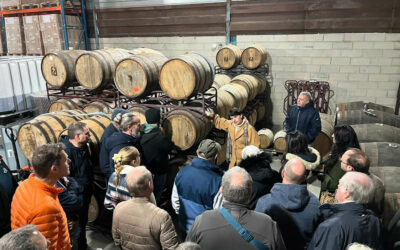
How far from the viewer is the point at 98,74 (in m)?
5.41

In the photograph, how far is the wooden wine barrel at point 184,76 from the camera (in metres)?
4.53

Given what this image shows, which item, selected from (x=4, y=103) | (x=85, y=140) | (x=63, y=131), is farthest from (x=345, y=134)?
(x=4, y=103)

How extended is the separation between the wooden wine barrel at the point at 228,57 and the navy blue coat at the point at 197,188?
20.7ft

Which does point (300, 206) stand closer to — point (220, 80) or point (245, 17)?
point (220, 80)

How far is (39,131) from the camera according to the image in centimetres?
406

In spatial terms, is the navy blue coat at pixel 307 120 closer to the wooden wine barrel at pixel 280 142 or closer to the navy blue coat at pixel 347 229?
the wooden wine barrel at pixel 280 142

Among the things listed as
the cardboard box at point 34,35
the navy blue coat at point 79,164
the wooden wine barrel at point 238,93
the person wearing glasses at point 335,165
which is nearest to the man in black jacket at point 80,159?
the navy blue coat at point 79,164

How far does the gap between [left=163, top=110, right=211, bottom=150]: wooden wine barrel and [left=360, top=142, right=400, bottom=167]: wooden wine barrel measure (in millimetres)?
2645

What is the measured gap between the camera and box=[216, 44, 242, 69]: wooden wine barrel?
8.70 metres

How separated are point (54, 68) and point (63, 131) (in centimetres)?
233

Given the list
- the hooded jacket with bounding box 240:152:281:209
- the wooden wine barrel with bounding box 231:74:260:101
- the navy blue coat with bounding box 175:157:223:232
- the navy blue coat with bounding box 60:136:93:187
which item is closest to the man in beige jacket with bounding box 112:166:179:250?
the navy blue coat with bounding box 175:157:223:232

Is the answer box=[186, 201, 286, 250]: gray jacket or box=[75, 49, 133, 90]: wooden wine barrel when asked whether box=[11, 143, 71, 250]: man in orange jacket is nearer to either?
box=[186, 201, 286, 250]: gray jacket

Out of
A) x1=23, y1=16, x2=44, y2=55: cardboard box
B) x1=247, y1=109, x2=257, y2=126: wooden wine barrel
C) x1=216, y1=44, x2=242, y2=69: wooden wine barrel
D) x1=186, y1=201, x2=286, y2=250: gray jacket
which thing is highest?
x1=23, y1=16, x2=44, y2=55: cardboard box

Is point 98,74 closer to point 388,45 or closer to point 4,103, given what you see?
point 4,103
